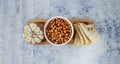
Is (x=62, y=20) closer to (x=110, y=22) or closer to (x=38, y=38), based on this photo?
(x=38, y=38)

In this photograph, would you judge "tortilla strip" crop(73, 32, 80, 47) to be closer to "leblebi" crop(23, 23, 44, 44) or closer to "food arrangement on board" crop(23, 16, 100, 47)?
"food arrangement on board" crop(23, 16, 100, 47)

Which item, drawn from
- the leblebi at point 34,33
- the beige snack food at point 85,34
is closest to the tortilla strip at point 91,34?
the beige snack food at point 85,34

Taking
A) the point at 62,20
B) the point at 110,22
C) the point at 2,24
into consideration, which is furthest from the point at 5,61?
the point at 110,22

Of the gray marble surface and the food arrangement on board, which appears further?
the gray marble surface

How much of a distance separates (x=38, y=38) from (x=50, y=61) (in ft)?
0.72

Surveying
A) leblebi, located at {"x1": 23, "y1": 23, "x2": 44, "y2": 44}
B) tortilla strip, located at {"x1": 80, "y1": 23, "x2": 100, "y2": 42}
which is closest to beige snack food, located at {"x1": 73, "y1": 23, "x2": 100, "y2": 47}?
tortilla strip, located at {"x1": 80, "y1": 23, "x2": 100, "y2": 42}

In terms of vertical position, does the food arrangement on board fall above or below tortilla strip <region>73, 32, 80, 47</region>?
above

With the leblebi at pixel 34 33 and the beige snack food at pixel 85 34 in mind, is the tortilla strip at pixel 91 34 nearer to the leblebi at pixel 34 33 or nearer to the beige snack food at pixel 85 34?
the beige snack food at pixel 85 34

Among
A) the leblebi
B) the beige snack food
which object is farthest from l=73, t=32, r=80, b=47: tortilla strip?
the leblebi

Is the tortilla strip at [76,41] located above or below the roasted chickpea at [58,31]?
below

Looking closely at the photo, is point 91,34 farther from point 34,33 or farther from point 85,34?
point 34,33

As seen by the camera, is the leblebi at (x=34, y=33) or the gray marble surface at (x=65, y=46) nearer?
the leblebi at (x=34, y=33)

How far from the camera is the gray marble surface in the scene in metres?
1.25

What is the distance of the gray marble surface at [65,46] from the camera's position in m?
1.25
